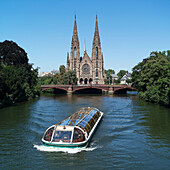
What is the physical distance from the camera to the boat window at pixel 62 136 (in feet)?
56.3

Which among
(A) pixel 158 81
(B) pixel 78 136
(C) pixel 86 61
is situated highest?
(C) pixel 86 61

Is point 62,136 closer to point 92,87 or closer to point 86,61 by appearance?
point 92,87

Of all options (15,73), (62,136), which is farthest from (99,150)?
(15,73)

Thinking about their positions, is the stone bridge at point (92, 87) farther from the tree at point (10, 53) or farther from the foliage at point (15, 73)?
the tree at point (10, 53)

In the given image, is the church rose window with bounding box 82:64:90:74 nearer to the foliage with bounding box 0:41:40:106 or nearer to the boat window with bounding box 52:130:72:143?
the foliage with bounding box 0:41:40:106

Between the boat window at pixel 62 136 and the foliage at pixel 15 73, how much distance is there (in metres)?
31.6

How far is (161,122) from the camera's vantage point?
2889cm

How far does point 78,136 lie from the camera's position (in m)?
17.6

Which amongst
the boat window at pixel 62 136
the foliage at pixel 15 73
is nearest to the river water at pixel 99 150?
the boat window at pixel 62 136

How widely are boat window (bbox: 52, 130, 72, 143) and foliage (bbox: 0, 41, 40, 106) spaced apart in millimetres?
31551

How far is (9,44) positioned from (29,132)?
143 ft

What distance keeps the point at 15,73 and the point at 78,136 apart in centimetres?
3682

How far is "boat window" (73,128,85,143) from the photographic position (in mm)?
17339

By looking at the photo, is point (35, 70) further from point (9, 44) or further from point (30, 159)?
point (30, 159)
